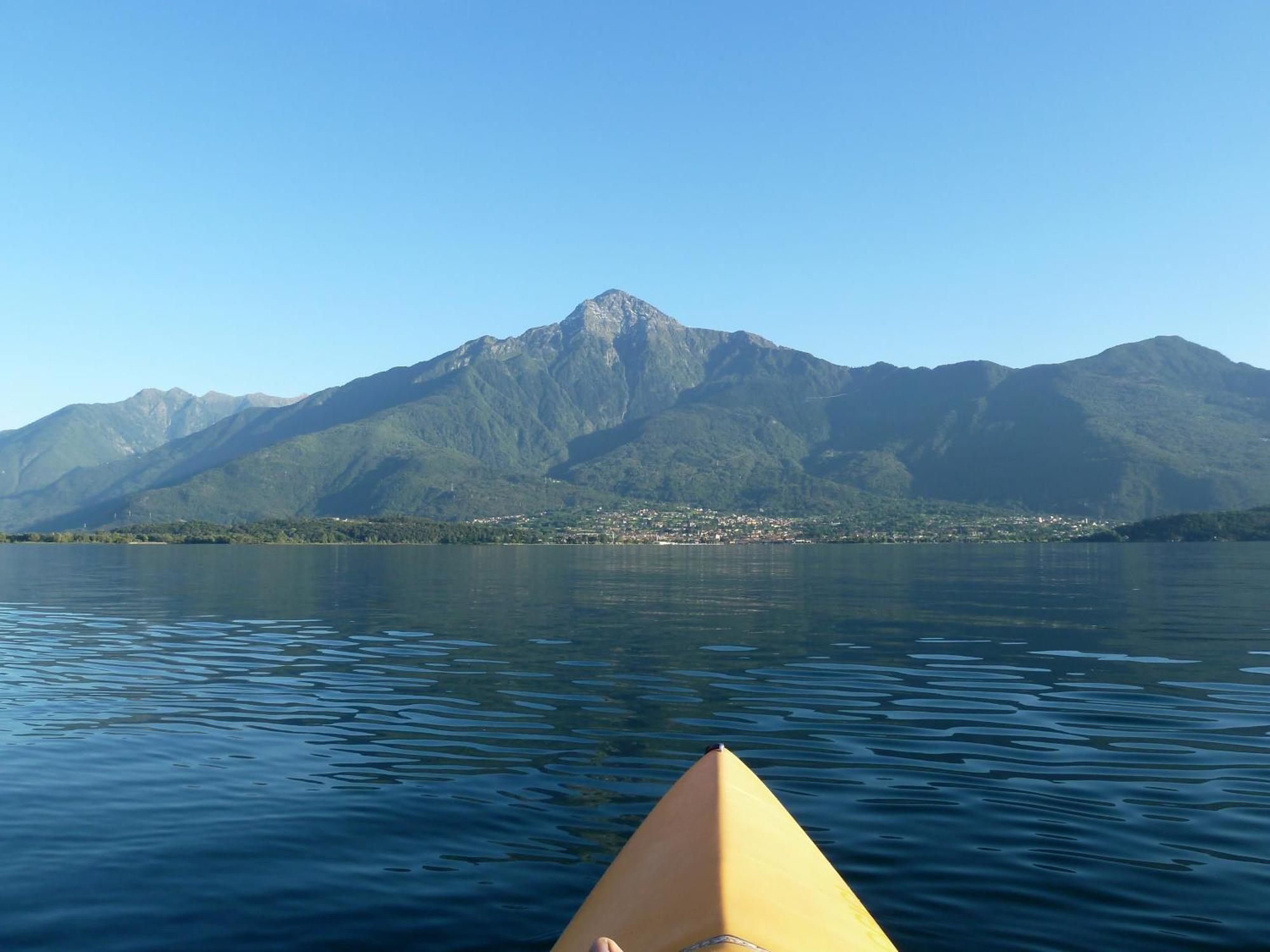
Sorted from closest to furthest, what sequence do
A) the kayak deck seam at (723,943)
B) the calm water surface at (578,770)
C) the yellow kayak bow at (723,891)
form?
the kayak deck seam at (723,943)
the yellow kayak bow at (723,891)
the calm water surface at (578,770)

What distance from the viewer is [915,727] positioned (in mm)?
23328

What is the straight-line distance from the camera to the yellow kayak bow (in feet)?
27.7

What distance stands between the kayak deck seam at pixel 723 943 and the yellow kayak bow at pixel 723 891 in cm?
1

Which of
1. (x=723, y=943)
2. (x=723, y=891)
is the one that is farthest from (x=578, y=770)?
(x=723, y=943)

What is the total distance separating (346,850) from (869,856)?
323 inches

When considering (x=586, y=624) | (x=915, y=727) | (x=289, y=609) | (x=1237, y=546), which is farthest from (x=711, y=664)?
(x=1237, y=546)

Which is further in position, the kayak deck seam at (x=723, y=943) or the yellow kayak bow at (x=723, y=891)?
the yellow kayak bow at (x=723, y=891)

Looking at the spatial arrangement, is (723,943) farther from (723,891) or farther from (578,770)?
(578,770)

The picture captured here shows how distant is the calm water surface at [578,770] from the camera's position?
1195 cm

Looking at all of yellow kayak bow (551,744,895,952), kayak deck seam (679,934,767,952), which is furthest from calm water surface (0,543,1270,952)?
kayak deck seam (679,934,767,952)

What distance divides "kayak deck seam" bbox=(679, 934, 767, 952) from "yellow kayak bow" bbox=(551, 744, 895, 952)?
1 centimetres

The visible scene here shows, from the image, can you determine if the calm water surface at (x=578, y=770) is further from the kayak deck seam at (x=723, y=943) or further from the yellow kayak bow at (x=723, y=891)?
the kayak deck seam at (x=723, y=943)

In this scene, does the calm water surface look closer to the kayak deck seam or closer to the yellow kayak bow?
the yellow kayak bow

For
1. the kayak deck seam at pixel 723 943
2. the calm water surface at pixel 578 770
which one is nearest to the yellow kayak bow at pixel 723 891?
the kayak deck seam at pixel 723 943
